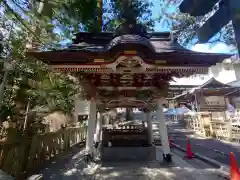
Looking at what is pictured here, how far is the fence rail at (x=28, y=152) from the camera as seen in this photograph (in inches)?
143

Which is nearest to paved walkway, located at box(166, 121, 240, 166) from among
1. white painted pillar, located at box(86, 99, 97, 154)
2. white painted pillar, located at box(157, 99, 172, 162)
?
white painted pillar, located at box(157, 99, 172, 162)

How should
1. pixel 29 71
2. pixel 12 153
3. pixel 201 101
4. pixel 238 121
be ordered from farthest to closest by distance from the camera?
pixel 201 101 → pixel 238 121 → pixel 29 71 → pixel 12 153

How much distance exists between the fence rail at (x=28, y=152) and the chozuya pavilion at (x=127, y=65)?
1523 mm

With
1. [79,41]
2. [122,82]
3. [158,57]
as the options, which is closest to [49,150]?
[122,82]

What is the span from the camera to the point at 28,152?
4516mm

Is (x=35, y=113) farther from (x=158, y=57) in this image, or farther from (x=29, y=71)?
(x=158, y=57)

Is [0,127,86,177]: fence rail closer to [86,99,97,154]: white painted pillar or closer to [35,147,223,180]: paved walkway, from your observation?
[35,147,223,180]: paved walkway

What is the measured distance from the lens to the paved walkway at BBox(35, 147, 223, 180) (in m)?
4.39

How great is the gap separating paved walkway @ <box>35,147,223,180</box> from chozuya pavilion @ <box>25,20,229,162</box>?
0.66 metres

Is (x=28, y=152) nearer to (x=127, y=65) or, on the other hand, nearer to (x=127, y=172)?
(x=127, y=172)

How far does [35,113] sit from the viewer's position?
4.43 meters

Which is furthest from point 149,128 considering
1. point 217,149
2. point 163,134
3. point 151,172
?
point 217,149

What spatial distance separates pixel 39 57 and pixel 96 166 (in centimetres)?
373

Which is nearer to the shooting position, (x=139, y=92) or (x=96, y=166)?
(x=96, y=166)
